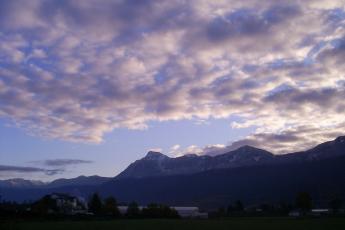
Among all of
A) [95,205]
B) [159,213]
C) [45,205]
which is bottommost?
[159,213]

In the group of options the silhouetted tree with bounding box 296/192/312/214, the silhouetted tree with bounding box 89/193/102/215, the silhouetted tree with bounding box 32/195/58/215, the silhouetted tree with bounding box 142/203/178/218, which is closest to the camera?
the silhouetted tree with bounding box 142/203/178/218

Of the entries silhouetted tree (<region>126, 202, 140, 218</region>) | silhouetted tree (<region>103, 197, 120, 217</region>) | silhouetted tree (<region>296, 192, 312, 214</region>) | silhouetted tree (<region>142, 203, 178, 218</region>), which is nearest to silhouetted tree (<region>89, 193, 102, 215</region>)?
silhouetted tree (<region>103, 197, 120, 217</region>)

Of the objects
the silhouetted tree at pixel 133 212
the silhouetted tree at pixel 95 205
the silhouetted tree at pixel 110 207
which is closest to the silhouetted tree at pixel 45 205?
the silhouetted tree at pixel 95 205

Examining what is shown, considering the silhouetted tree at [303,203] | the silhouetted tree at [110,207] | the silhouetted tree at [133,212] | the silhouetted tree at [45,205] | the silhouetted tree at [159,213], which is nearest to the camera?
the silhouetted tree at [133,212]

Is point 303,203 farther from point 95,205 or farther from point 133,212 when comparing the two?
point 95,205

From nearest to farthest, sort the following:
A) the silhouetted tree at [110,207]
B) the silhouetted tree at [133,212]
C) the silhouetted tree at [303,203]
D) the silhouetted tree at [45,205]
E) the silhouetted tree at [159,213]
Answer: the silhouetted tree at [133,212] < the silhouetted tree at [159,213] < the silhouetted tree at [45,205] < the silhouetted tree at [110,207] < the silhouetted tree at [303,203]

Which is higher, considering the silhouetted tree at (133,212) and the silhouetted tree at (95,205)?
the silhouetted tree at (95,205)

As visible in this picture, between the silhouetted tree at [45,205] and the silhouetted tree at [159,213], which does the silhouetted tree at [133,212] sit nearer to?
the silhouetted tree at [159,213]

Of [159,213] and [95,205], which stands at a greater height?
[95,205]

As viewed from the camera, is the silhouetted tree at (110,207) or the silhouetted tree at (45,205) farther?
the silhouetted tree at (110,207)

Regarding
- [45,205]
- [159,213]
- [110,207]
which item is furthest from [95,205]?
[159,213]

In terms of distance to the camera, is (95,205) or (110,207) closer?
(95,205)

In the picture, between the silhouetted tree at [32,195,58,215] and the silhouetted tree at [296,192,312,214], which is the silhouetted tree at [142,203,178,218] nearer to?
the silhouetted tree at [32,195,58,215]

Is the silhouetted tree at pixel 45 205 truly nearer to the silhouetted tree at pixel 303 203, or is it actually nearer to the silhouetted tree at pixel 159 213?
the silhouetted tree at pixel 159 213
